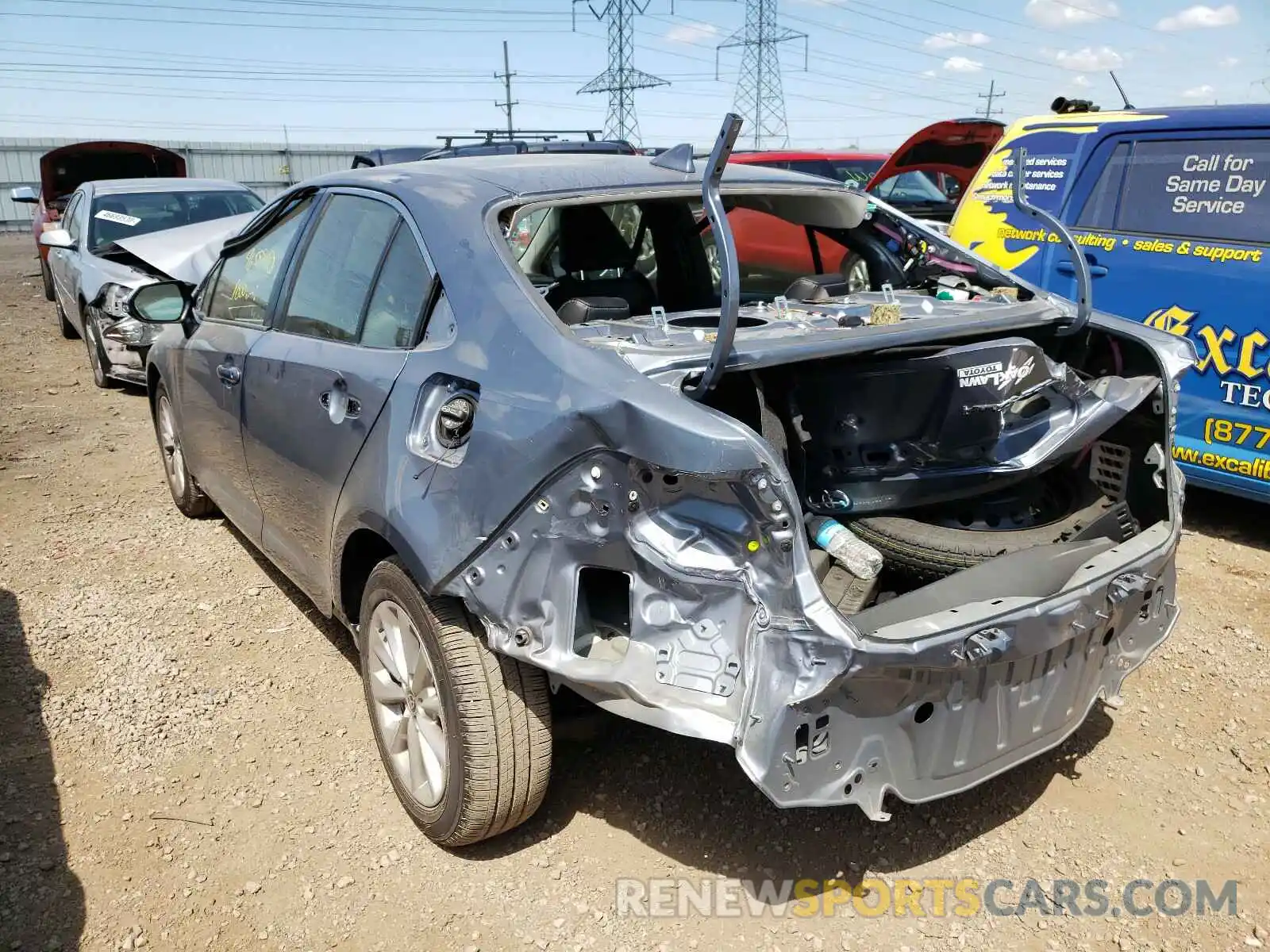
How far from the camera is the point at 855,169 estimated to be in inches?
390

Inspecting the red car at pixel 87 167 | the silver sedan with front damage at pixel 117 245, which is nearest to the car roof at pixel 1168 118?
the silver sedan with front damage at pixel 117 245

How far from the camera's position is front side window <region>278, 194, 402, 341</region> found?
284cm

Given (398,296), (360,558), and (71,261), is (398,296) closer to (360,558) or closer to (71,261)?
(360,558)

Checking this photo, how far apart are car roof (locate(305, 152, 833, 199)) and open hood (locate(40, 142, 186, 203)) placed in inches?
443

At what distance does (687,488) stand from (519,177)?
1.28m

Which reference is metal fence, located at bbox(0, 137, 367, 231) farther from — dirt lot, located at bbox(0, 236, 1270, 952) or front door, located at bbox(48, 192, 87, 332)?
dirt lot, located at bbox(0, 236, 1270, 952)

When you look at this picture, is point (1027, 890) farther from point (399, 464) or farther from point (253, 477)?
point (253, 477)

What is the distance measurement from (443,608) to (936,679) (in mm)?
1151

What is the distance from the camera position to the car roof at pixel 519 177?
271cm

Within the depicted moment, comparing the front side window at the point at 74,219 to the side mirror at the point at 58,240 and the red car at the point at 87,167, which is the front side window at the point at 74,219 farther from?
the red car at the point at 87,167

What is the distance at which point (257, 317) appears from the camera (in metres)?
3.45

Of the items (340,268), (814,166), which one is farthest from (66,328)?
(340,268)

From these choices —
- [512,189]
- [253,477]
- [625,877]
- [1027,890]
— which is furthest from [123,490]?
[1027,890]

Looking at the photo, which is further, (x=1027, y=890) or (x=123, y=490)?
(x=123, y=490)
